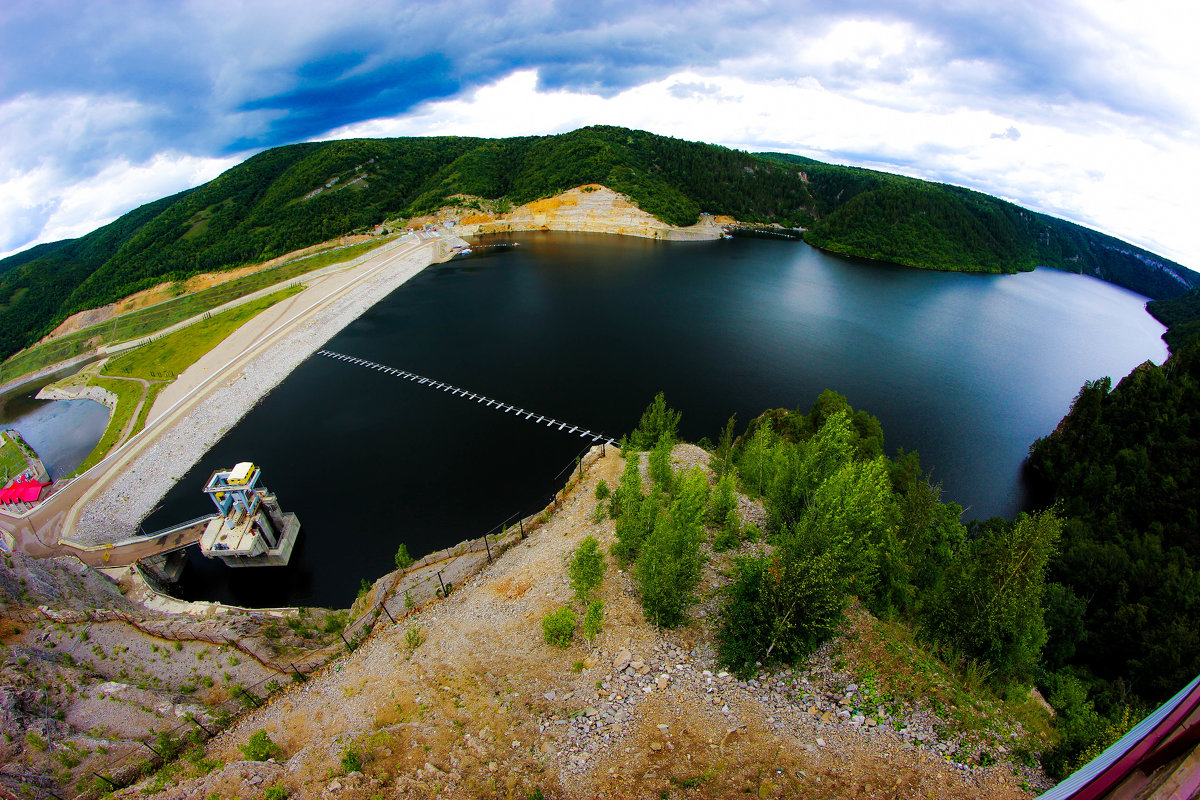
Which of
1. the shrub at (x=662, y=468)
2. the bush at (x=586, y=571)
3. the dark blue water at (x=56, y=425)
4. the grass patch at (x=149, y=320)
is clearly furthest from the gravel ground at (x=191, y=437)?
the shrub at (x=662, y=468)

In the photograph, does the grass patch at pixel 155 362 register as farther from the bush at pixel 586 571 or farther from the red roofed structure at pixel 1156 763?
the red roofed structure at pixel 1156 763

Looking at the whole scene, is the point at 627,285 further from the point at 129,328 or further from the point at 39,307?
the point at 39,307

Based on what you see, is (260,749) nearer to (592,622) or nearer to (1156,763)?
(592,622)

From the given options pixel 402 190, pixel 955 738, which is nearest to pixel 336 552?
pixel 955 738

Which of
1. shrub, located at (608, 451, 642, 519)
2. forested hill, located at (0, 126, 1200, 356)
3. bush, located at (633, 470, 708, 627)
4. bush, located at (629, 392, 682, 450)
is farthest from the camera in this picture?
forested hill, located at (0, 126, 1200, 356)

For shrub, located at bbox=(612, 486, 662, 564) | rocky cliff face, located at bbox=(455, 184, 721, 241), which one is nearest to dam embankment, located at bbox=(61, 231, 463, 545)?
shrub, located at bbox=(612, 486, 662, 564)

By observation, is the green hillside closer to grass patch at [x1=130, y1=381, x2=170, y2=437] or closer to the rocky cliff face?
the rocky cliff face
